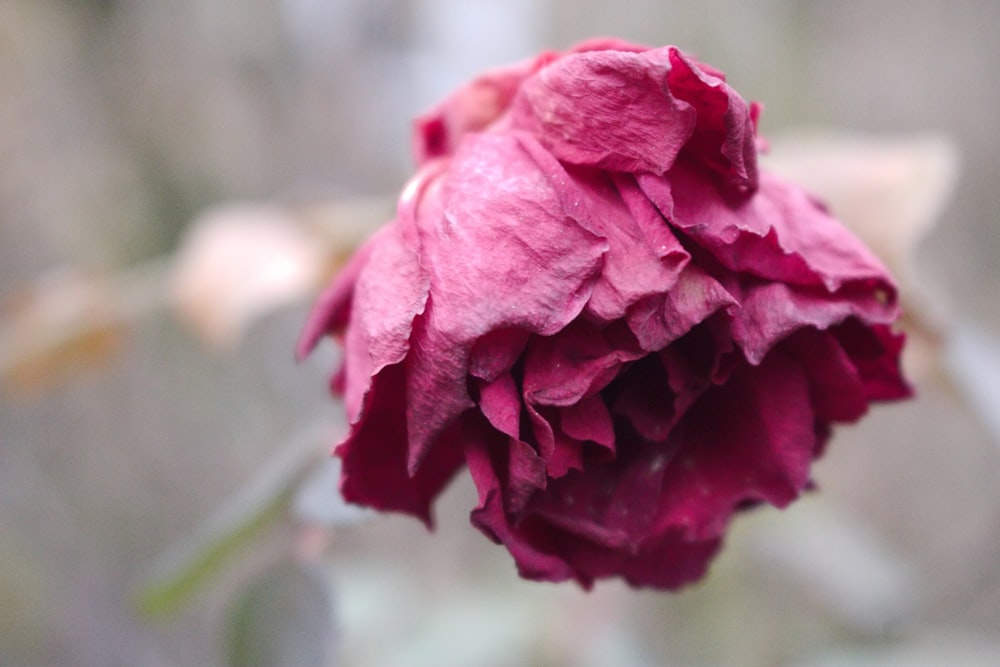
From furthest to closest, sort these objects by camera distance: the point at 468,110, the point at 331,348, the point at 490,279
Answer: the point at 331,348 → the point at 468,110 → the point at 490,279

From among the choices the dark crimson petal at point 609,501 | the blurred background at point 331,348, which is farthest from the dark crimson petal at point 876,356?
the blurred background at point 331,348

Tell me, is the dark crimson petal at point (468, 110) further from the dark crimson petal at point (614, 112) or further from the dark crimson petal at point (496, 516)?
the dark crimson petal at point (496, 516)

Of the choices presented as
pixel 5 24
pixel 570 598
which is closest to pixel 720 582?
pixel 570 598

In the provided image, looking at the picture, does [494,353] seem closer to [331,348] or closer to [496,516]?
[496,516]

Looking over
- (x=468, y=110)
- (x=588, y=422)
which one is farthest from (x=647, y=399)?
(x=468, y=110)

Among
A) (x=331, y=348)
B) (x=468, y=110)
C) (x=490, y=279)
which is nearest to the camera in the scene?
(x=490, y=279)

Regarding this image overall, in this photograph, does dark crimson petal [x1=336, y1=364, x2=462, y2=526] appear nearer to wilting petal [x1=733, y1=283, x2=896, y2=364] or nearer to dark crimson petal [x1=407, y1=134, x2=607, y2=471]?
dark crimson petal [x1=407, y1=134, x2=607, y2=471]

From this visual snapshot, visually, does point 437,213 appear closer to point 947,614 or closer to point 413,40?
point 947,614
